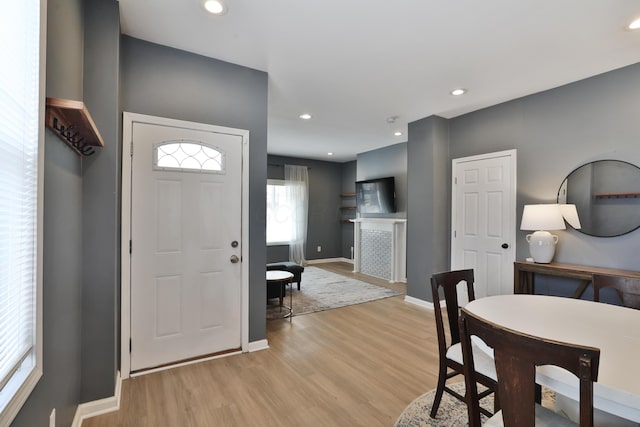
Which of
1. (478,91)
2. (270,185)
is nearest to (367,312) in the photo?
(478,91)

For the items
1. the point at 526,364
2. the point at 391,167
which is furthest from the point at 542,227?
the point at 391,167

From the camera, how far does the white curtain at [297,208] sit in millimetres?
7418

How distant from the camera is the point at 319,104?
3.86 metres

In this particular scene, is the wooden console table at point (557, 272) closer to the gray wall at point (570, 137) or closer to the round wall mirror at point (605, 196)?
the gray wall at point (570, 137)

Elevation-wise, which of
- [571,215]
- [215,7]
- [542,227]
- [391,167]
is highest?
[215,7]

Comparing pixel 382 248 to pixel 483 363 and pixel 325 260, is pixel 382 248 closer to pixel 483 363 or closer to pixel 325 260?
pixel 325 260

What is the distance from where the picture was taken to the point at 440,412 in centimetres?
202

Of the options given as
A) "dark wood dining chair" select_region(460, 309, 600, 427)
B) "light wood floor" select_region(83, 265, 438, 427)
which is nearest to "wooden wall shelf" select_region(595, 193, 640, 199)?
"light wood floor" select_region(83, 265, 438, 427)

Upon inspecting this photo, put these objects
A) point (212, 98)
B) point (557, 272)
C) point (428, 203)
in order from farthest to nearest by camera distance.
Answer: point (428, 203) → point (557, 272) → point (212, 98)

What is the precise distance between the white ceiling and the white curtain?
3797 millimetres

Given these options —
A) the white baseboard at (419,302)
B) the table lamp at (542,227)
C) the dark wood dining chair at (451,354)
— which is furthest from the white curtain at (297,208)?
the dark wood dining chair at (451,354)

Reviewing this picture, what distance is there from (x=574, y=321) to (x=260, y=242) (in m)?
2.36

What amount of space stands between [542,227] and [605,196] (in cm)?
62

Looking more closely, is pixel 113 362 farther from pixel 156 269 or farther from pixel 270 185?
pixel 270 185
